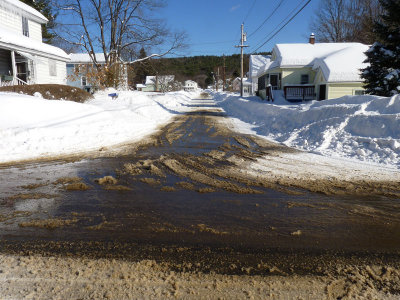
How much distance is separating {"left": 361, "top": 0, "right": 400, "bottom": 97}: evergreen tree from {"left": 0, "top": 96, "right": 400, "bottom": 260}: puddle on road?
40.9ft

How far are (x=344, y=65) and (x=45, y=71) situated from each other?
79.4 ft

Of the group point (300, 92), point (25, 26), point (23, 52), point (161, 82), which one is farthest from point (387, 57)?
point (161, 82)

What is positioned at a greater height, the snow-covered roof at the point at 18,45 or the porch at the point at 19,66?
the snow-covered roof at the point at 18,45

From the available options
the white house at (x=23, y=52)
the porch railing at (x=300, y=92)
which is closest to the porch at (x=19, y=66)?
the white house at (x=23, y=52)

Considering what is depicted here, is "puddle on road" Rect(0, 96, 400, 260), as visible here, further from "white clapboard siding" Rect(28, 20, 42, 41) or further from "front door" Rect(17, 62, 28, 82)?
"white clapboard siding" Rect(28, 20, 42, 41)

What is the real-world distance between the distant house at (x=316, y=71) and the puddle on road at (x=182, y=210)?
16.9m

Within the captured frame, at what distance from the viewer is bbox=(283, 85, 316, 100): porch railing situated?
26.5 meters

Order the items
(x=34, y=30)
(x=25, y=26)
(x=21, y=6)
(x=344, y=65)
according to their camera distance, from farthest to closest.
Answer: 1. (x=34, y=30)
2. (x=25, y=26)
3. (x=344, y=65)
4. (x=21, y=6)

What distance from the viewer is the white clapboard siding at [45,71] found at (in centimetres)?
2434

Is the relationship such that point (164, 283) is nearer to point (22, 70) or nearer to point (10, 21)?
point (22, 70)

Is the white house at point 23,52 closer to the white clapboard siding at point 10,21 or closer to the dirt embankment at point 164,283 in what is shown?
the white clapboard siding at point 10,21

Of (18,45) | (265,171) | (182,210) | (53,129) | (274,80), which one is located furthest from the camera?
(274,80)

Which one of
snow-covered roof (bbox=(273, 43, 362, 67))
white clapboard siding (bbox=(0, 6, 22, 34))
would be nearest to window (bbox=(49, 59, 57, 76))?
white clapboard siding (bbox=(0, 6, 22, 34))

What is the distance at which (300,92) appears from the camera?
87.2 ft
